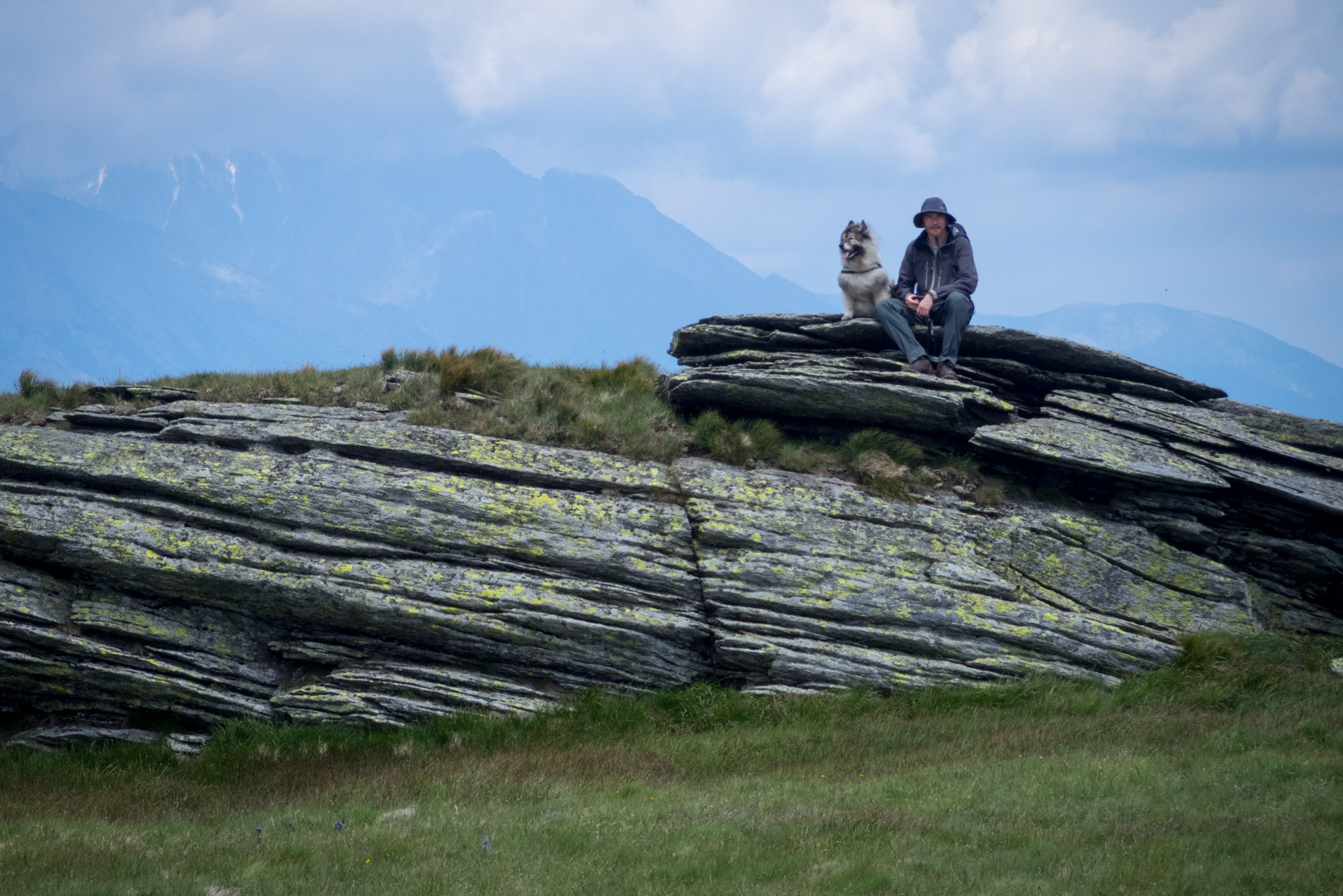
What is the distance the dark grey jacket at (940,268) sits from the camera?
1789cm

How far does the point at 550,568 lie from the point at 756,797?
4.96 meters

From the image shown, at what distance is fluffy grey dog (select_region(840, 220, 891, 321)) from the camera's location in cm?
1864

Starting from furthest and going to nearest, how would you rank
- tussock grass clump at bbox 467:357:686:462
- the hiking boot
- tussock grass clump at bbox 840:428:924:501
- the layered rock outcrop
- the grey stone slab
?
the hiking boot < tussock grass clump at bbox 467:357:686:462 < tussock grass clump at bbox 840:428:924:501 < the grey stone slab < the layered rock outcrop

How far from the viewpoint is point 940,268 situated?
1842cm

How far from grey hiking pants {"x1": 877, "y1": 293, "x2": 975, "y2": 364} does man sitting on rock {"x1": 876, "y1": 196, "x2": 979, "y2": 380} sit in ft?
0.05

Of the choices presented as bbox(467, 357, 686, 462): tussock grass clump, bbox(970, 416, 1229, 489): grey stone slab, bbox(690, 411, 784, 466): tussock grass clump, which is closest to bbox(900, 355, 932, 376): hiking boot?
bbox(970, 416, 1229, 489): grey stone slab

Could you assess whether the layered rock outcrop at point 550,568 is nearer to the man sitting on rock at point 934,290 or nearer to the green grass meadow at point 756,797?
the green grass meadow at point 756,797

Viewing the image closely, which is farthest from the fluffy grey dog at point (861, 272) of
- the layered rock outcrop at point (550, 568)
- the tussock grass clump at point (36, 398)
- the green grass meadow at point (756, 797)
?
the tussock grass clump at point (36, 398)

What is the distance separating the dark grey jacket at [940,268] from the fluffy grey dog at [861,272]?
37 centimetres

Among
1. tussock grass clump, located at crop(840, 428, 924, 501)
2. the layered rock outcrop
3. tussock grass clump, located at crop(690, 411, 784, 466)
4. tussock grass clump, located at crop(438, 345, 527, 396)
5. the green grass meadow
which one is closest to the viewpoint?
the green grass meadow

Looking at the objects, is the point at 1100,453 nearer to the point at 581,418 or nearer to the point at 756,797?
the point at 581,418

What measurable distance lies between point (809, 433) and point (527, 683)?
8062mm

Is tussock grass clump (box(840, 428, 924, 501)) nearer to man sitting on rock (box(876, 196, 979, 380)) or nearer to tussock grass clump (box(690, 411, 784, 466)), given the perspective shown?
tussock grass clump (box(690, 411, 784, 466))

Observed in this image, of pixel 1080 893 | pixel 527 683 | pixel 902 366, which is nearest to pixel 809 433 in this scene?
pixel 902 366
